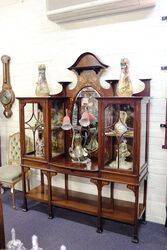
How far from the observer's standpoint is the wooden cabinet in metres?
2.43

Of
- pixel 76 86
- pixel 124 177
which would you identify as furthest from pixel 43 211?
pixel 76 86

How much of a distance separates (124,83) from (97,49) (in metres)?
0.62

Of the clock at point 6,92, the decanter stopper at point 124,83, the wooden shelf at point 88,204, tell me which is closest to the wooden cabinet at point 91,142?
the wooden shelf at point 88,204

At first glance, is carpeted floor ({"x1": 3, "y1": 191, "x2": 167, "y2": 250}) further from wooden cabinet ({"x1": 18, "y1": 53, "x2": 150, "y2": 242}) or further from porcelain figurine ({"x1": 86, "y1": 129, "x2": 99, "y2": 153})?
porcelain figurine ({"x1": 86, "y1": 129, "x2": 99, "y2": 153})

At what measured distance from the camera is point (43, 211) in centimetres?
306

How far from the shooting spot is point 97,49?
2.86 meters

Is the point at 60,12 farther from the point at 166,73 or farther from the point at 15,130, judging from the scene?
the point at 15,130

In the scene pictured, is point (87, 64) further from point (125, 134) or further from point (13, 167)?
point (13, 167)

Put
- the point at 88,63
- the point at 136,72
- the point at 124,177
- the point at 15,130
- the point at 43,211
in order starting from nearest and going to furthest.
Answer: the point at 124,177 → the point at 136,72 → the point at 88,63 → the point at 43,211 → the point at 15,130

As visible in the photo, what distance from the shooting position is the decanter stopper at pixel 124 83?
98.4 inches

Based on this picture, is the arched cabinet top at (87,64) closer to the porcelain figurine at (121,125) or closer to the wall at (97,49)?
the wall at (97,49)

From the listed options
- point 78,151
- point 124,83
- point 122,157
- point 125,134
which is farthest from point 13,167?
point 124,83

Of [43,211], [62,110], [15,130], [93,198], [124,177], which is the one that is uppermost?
[62,110]

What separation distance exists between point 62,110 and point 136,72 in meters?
1.00
